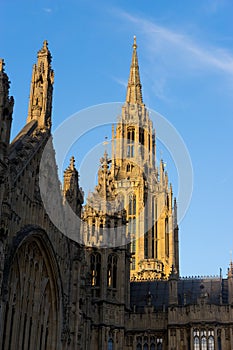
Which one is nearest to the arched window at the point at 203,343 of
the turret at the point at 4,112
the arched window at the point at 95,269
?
the arched window at the point at 95,269

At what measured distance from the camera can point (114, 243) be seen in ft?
214

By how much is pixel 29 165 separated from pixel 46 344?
13.1m

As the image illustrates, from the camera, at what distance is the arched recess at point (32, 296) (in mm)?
41375

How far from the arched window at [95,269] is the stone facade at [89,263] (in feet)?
0.32

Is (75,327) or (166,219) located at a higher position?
(166,219)

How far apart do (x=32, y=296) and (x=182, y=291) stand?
31.1m

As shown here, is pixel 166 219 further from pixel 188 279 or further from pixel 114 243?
pixel 114 243

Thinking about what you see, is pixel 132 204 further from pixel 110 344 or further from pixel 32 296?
pixel 32 296

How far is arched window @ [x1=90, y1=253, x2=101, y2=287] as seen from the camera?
63531 mm

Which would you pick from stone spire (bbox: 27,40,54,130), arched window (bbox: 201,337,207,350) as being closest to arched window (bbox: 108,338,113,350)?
arched window (bbox: 201,337,207,350)

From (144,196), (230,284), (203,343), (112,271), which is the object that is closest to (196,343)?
(203,343)

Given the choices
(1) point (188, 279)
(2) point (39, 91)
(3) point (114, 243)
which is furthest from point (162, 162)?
(2) point (39, 91)

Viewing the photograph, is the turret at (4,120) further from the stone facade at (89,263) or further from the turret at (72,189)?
the turret at (72,189)

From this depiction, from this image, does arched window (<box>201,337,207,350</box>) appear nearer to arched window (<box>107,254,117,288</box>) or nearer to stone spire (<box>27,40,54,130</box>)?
arched window (<box>107,254,117,288</box>)
